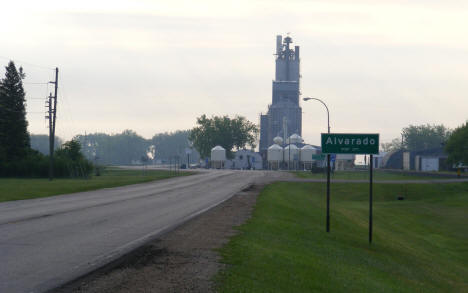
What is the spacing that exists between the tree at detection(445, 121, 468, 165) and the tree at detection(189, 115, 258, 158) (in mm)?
78665

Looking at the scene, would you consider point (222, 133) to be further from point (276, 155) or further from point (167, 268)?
point (167, 268)

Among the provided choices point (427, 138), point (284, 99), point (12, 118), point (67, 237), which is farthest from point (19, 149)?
point (427, 138)

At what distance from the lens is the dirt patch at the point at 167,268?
25.8 feet

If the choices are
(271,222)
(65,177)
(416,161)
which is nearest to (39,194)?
(271,222)

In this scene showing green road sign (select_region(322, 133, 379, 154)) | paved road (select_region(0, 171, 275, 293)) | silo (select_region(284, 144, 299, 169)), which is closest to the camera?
paved road (select_region(0, 171, 275, 293))

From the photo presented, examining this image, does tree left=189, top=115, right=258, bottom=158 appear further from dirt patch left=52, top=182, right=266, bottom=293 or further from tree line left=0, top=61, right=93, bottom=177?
dirt patch left=52, top=182, right=266, bottom=293

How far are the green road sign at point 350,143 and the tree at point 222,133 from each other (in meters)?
134

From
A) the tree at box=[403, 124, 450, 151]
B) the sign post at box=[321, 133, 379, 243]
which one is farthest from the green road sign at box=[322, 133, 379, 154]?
the tree at box=[403, 124, 450, 151]

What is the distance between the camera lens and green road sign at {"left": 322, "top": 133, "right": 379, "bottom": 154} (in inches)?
656

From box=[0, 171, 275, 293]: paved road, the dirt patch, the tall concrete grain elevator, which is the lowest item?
box=[0, 171, 275, 293]: paved road

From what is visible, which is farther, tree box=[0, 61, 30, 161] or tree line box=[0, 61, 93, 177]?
tree box=[0, 61, 30, 161]

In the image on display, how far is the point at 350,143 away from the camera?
1695 cm

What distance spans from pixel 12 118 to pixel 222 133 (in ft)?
292

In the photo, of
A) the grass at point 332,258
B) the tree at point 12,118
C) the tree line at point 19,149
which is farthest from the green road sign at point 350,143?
the tree at point 12,118
